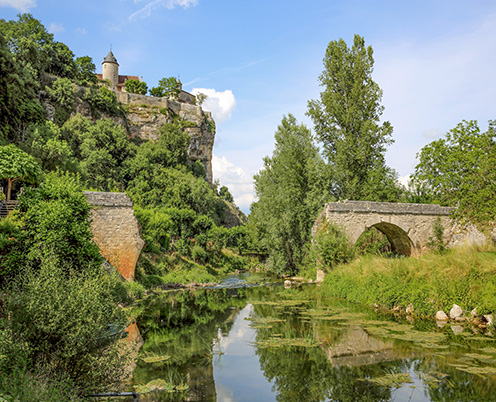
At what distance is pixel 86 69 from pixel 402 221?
46.5 meters

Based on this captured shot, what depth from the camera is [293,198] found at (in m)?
23.2

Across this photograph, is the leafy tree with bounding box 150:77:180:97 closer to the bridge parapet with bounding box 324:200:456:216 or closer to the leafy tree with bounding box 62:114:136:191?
the leafy tree with bounding box 62:114:136:191

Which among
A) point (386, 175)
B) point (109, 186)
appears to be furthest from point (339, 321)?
point (109, 186)

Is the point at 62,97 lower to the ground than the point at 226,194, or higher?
higher

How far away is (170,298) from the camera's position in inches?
640

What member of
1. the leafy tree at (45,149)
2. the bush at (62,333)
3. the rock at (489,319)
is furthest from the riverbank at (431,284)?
the leafy tree at (45,149)

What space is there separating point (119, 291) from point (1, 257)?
15.9ft

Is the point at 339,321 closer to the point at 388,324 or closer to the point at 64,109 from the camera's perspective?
the point at 388,324

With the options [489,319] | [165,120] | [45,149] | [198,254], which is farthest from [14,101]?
[489,319]

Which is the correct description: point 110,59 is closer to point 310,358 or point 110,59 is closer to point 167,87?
point 167,87

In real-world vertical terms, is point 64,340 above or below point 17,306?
below

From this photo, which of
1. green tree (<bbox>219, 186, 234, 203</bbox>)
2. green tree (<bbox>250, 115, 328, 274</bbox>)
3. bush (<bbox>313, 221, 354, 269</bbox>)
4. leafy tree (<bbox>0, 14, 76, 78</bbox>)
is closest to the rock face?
leafy tree (<bbox>0, 14, 76, 78</bbox>)

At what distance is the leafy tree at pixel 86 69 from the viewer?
47.9 meters

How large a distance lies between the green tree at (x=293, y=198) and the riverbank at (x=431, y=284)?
7880 mm
